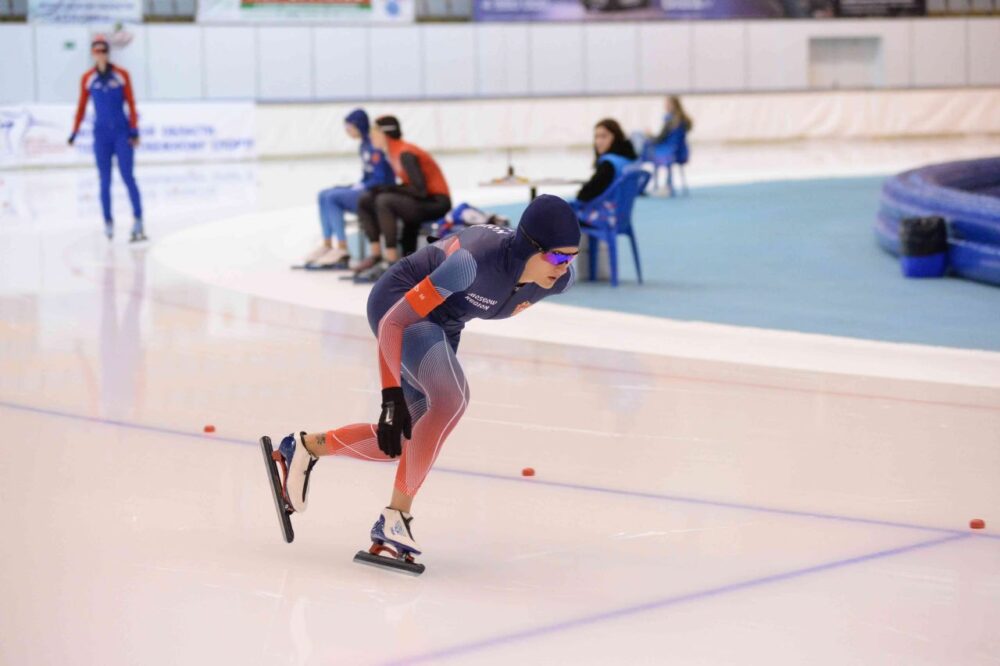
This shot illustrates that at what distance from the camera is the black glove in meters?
3.04

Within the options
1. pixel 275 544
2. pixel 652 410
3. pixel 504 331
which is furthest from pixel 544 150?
pixel 275 544

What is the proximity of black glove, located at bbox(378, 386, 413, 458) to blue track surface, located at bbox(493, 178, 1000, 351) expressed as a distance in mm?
3910

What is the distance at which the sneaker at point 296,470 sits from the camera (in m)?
3.46

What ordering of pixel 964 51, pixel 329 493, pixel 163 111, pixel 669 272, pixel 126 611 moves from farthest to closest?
pixel 964 51 < pixel 163 111 < pixel 669 272 < pixel 329 493 < pixel 126 611

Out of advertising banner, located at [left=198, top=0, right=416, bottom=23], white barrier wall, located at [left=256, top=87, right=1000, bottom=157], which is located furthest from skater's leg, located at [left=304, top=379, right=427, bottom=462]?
advertising banner, located at [left=198, top=0, right=416, bottom=23]

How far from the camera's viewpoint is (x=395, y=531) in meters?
3.31

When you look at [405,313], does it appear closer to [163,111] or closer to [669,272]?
[669,272]

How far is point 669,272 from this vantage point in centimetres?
892

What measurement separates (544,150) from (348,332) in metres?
16.9

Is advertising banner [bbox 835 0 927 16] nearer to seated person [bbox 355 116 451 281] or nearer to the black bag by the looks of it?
the black bag

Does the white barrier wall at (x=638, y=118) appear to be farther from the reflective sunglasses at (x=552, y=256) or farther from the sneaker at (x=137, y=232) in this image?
the reflective sunglasses at (x=552, y=256)

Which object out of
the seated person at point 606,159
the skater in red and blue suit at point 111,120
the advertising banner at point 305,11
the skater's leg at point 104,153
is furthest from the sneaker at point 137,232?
the advertising banner at point 305,11

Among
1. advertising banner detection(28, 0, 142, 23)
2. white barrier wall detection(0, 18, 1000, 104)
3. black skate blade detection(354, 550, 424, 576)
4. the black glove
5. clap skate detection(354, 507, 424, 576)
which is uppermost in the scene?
advertising banner detection(28, 0, 142, 23)

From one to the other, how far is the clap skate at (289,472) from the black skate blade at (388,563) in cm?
21
